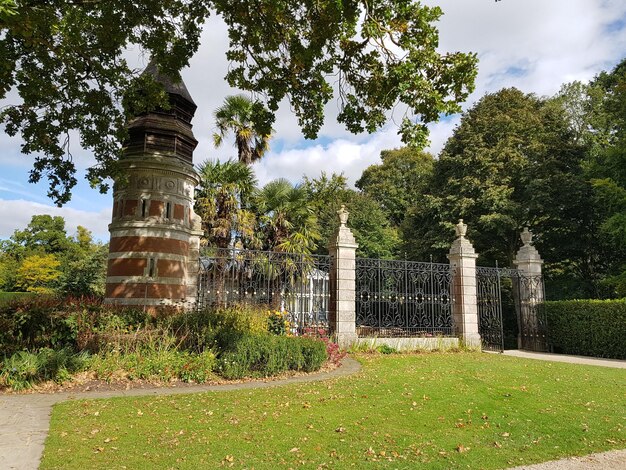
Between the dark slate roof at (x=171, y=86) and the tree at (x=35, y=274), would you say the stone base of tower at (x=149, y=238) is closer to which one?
the dark slate roof at (x=171, y=86)

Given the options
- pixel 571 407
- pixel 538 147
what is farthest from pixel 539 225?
pixel 571 407

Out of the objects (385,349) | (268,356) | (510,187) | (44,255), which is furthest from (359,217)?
(44,255)

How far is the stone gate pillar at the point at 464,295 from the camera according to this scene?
1438cm

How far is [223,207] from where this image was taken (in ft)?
60.4

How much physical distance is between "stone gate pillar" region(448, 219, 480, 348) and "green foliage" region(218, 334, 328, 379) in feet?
22.1

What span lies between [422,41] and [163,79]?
8.03 meters

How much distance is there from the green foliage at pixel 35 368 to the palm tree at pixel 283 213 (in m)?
11.0

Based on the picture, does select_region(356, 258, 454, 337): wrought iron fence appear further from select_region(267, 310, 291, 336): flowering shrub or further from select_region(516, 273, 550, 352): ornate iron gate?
select_region(516, 273, 550, 352): ornate iron gate

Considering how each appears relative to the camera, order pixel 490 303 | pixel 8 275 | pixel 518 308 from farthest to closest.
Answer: pixel 8 275
pixel 518 308
pixel 490 303

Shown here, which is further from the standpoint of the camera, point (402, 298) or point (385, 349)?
point (402, 298)

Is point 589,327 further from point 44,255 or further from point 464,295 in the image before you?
point 44,255

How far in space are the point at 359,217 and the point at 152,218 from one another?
19101mm

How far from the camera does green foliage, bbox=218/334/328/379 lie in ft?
28.1

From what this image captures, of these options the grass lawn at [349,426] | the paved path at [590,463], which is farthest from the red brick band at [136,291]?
the paved path at [590,463]
